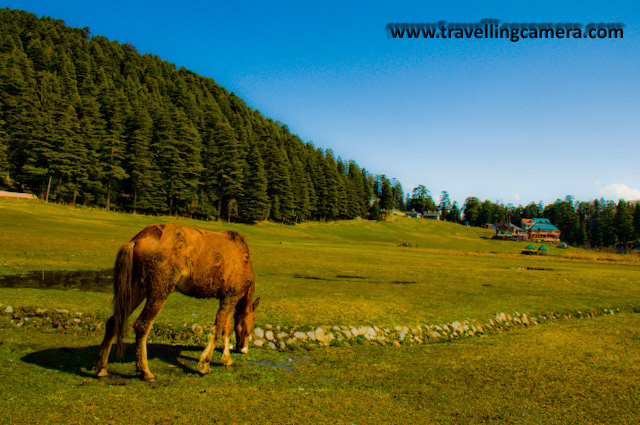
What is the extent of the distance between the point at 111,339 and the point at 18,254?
732 inches

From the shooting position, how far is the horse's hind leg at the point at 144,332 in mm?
6606

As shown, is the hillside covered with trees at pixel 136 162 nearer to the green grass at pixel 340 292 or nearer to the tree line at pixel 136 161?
the tree line at pixel 136 161

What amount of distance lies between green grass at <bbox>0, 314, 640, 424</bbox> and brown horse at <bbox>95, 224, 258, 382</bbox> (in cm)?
68

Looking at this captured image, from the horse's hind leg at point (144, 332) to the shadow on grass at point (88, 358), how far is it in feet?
Result: 1.03

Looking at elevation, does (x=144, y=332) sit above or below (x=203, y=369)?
above

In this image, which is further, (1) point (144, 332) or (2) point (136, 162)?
(2) point (136, 162)

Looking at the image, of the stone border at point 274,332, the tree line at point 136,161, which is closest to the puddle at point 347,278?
the stone border at point 274,332

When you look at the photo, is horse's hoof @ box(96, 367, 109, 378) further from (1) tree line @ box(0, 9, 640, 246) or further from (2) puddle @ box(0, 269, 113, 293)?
(1) tree line @ box(0, 9, 640, 246)

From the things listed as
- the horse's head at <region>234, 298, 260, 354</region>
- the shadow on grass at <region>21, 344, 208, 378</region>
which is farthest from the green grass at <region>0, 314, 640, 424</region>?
the horse's head at <region>234, 298, 260, 354</region>

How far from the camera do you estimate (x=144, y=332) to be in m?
6.71

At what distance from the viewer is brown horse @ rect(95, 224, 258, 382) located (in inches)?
265

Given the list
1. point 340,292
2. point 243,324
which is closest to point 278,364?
point 243,324

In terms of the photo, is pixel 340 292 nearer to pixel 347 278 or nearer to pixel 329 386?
pixel 347 278

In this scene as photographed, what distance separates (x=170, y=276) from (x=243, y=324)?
2.44 metres
